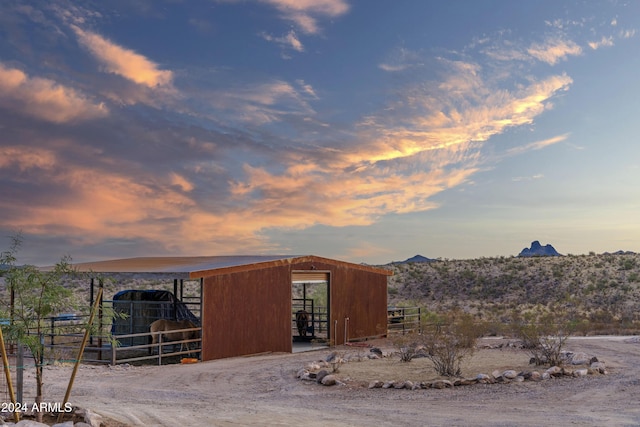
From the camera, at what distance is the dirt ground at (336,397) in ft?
37.1

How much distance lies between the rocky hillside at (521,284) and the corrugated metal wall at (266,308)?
22023mm

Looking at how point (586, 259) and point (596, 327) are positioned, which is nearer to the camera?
point (596, 327)

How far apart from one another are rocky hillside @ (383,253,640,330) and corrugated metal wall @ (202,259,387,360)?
72.3ft

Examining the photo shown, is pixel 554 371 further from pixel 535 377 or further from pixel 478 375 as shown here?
pixel 478 375

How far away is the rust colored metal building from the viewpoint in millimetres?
20297

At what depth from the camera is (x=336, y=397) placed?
14.2 m

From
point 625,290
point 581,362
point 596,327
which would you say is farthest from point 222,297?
point 625,290

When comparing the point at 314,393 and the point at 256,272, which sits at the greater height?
the point at 256,272

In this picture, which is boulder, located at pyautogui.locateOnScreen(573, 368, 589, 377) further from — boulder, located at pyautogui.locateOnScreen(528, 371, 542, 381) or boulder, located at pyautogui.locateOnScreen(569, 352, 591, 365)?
boulder, located at pyautogui.locateOnScreen(569, 352, 591, 365)

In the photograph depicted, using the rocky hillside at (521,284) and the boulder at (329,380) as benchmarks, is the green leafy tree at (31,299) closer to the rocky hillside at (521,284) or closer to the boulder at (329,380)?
the boulder at (329,380)

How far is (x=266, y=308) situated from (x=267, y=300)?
10.2 inches

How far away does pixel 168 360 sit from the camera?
816 inches

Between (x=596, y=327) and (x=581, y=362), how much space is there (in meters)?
17.2

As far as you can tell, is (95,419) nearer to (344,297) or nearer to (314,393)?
(314,393)
